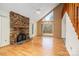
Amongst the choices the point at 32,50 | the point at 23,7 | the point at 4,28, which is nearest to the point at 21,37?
the point at 4,28

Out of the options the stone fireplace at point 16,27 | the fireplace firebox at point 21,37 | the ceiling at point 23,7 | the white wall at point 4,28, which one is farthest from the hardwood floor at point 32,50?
the ceiling at point 23,7

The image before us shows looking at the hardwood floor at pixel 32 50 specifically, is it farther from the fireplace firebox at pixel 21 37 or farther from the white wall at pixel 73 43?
the fireplace firebox at pixel 21 37

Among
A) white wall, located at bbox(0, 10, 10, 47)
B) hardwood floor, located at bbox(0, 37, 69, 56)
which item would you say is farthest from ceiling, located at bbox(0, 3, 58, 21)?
hardwood floor, located at bbox(0, 37, 69, 56)

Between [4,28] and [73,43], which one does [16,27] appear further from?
[73,43]

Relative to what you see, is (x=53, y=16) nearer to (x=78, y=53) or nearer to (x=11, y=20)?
(x=11, y=20)

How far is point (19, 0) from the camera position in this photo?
1.86 meters

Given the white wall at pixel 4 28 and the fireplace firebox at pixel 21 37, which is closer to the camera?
the white wall at pixel 4 28

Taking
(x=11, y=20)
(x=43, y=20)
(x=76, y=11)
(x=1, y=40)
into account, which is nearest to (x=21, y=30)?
(x=11, y=20)

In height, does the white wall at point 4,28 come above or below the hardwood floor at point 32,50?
above

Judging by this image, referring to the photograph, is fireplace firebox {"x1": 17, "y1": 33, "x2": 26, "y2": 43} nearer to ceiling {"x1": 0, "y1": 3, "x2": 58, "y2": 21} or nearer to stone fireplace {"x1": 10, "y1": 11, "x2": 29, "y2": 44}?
stone fireplace {"x1": 10, "y1": 11, "x2": 29, "y2": 44}

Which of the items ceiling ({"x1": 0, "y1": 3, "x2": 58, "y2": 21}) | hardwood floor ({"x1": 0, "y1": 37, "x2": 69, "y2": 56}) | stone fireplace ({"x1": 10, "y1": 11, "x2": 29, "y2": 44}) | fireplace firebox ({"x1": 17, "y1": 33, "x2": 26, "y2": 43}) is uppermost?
ceiling ({"x1": 0, "y1": 3, "x2": 58, "y2": 21})

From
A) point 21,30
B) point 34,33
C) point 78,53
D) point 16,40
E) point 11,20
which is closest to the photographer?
point 78,53

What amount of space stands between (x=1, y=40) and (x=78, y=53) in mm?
2729

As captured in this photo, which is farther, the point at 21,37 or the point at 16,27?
the point at 21,37
